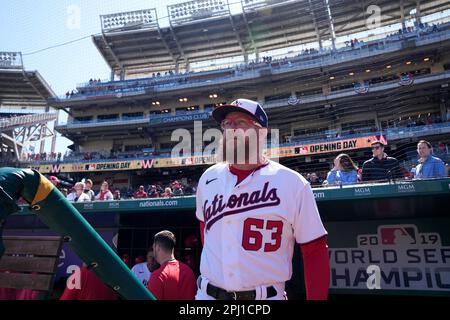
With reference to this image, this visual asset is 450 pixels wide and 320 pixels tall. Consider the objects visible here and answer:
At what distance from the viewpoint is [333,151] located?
77.1 ft

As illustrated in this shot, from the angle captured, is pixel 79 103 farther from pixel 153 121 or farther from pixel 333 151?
pixel 333 151

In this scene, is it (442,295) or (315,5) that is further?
(315,5)

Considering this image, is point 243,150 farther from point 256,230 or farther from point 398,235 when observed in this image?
point 398,235

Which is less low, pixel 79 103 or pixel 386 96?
pixel 79 103

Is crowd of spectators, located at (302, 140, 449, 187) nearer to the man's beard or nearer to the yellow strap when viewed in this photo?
the man's beard

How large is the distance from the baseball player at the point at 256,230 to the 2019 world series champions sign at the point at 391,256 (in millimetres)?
5400

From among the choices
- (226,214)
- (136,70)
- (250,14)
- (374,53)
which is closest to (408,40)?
(374,53)

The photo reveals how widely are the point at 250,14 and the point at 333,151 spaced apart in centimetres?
2126

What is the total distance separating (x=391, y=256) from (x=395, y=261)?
0.36ft

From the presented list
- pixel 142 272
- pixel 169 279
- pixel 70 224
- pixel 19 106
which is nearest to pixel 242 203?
pixel 70 224

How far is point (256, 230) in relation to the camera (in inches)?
70.7

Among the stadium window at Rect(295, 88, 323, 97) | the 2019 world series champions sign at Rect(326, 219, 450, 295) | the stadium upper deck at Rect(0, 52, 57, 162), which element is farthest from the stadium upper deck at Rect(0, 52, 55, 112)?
the 2019 world series champions sign at Rect(326, 219, 450, 295)

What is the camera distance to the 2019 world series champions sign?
595 centimetres
